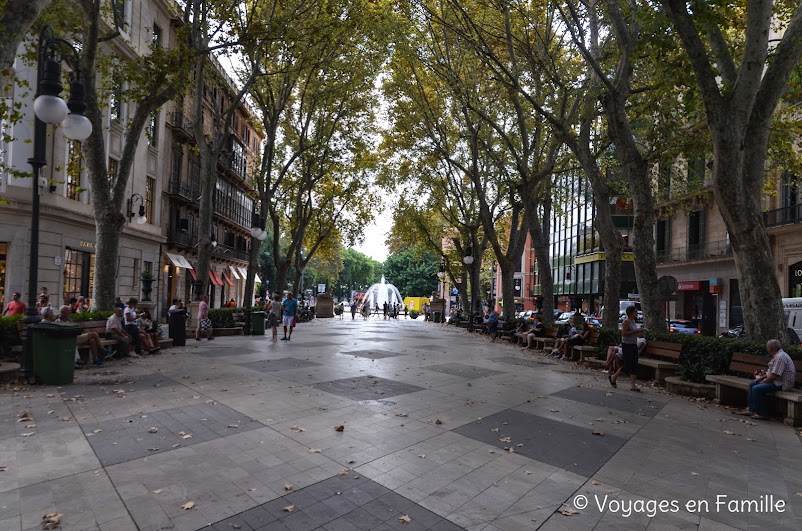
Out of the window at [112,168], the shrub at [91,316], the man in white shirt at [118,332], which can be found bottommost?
the man in white shirt at [118,332]

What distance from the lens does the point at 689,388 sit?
370 inches

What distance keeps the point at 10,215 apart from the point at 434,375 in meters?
15.9

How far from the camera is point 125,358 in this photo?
1173 centimetres

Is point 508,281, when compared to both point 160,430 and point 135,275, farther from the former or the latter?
point 160,430

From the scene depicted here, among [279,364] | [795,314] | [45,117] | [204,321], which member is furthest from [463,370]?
[795,314]

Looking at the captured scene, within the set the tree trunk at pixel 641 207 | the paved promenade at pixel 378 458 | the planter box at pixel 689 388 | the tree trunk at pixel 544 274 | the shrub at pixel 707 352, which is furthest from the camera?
the tree trunk at pixel 544 274

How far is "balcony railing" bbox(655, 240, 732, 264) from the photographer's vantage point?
29.2 metres

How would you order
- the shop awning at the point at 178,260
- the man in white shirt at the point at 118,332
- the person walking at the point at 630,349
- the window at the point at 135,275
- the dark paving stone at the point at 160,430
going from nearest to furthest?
the dark paving stone at the point at 160,430
the person walking at the point at 630,349
the man in white shirt at the point at 118,332
the window at the point at 135,275
the shop awning at the point at 178,260

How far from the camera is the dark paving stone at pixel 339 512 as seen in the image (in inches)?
142

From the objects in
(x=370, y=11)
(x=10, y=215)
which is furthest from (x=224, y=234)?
(x=370, y=11)

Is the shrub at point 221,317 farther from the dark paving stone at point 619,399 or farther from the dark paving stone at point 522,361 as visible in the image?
the dark paving stone at point 619,399

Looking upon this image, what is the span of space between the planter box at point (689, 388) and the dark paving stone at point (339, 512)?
24.8 feet

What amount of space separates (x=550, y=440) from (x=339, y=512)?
306 cm

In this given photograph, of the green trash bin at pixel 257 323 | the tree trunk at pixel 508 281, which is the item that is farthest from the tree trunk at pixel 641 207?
the green trash bin at pixel 257 323
